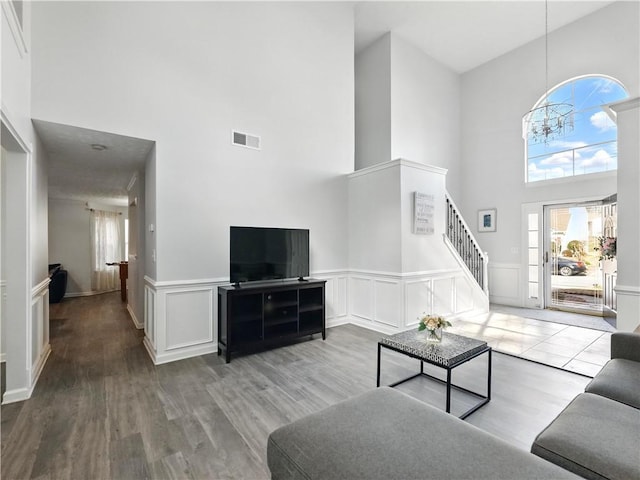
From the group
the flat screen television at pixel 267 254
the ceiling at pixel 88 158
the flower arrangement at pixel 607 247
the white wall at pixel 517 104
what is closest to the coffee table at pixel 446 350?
the flat screen television at pixel 267 254

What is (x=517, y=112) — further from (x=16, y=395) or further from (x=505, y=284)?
(x=16, y=395)

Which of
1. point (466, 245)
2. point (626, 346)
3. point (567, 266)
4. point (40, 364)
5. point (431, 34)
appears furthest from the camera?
point (431, 34)

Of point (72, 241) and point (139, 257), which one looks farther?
point (72, 241)

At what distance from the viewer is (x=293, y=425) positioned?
4.34 ft

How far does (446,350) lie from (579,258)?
546 centimetres

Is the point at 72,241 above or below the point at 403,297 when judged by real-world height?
above

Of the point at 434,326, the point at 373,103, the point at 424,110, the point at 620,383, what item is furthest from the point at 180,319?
the point at 424,110

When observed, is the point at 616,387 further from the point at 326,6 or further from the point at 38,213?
the point at 326,6

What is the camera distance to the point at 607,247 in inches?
206

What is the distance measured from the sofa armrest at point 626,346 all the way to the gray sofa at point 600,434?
15.5 inches

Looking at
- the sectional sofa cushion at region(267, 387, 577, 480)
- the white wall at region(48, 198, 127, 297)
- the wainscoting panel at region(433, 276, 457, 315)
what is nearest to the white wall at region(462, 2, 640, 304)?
the wainscoting panel at region(433, 276, 457, 315)

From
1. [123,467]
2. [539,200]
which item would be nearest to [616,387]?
[123,467]

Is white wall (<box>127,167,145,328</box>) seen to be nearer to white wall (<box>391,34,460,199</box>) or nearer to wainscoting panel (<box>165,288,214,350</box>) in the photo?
wainscoting panel (<box>165,288,214,350</box>)

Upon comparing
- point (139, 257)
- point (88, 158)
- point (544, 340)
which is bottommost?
point (544, 340)
